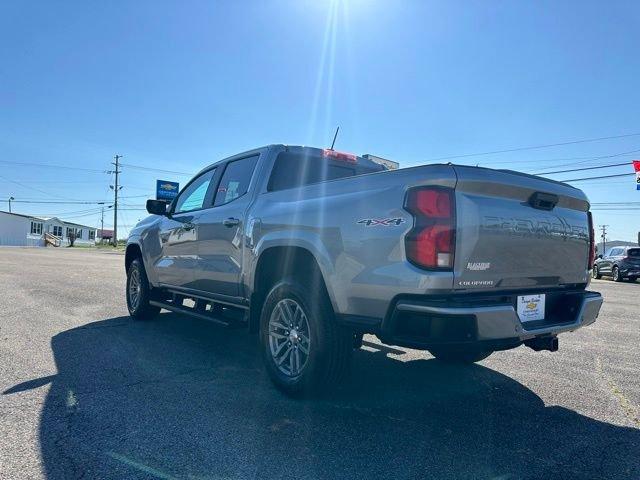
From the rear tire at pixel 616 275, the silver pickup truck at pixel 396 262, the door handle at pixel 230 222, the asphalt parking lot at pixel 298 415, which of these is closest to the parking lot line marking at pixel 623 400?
the asphalt parking lot at pixel 298 415

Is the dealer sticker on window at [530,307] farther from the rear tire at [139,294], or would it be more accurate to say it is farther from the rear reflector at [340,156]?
the rear tire at [139,294]

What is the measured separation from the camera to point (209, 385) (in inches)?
→ 153

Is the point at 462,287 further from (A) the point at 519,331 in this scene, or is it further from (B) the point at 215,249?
(B) the point at 215,249

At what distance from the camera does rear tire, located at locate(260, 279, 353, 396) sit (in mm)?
3328

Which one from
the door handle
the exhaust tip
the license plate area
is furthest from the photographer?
the door handle

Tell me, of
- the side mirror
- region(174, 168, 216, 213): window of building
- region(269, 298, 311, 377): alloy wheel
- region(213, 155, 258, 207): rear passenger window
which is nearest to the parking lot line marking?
region(269, 298, 311, 377): alloy wheel

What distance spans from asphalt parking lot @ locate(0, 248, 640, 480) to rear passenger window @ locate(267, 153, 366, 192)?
1749 millimetres

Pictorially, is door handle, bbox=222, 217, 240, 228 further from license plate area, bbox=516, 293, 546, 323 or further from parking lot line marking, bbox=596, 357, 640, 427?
parking lot line marking, bbox=596, 357, 640, 427

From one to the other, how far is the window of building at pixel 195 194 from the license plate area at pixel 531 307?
366 cm

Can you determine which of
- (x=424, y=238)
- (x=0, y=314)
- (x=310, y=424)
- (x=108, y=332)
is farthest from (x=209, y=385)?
(x=0, y=314)

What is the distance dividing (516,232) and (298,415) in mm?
1891

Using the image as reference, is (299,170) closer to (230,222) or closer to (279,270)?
(230,222)

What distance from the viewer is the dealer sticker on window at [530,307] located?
3064 millimetres

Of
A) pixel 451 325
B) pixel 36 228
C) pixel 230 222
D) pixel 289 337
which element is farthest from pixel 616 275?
pixel 36 228
